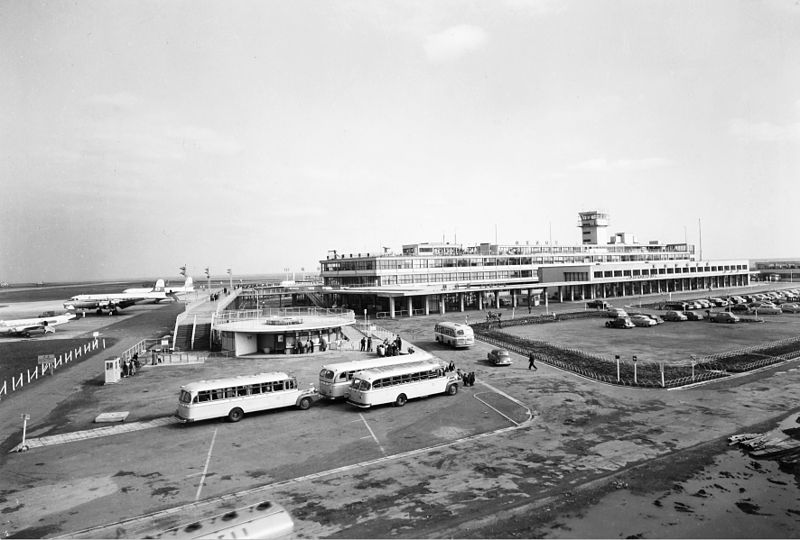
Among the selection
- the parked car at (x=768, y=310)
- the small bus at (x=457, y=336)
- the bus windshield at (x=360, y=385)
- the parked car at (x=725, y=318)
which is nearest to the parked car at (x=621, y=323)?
the parked car at (x=725, y=318)

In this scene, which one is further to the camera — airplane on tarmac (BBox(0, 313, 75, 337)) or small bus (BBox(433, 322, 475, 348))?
airplane on tarmac (BBox(0, 313, 75, 337))

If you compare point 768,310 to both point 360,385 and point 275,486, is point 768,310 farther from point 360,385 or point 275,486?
point 275,486

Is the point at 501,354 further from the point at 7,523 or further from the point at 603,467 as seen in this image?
the point at 7,523

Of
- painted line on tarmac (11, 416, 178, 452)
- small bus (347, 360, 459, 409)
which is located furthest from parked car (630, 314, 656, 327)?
painted line on tarmac (11, 416, 178, 452)

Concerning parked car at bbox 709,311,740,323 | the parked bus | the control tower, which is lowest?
parked car at bbox 709,311,740,323

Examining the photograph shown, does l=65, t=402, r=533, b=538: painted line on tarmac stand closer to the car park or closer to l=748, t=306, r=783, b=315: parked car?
the car park

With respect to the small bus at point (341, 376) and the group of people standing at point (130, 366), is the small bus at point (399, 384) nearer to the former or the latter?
the small bus at point (341, 376)

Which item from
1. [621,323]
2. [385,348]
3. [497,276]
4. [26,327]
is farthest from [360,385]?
[497,276]

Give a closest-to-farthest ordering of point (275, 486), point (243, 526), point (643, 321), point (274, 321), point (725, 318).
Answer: point (243, 526), point (275, 486), point (274, 321), point (643, 321), point (725, 318)
